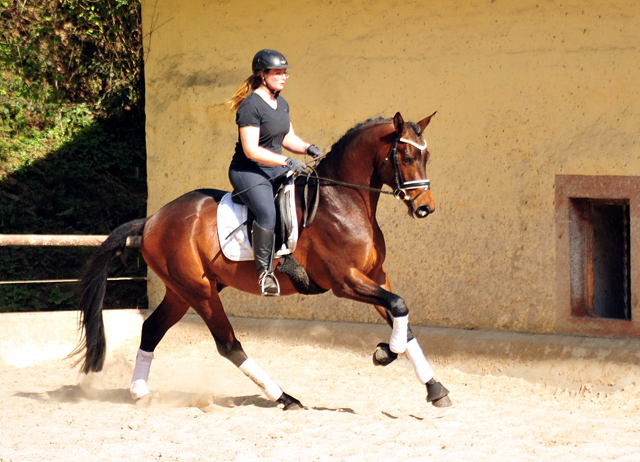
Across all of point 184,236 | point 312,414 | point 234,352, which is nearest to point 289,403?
point 312,414

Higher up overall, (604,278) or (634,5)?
(634,5)

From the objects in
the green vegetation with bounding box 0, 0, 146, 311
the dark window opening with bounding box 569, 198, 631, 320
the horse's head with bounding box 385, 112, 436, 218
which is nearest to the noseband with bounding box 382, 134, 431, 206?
the horse's head with bounding box 385, 112, 436, 218

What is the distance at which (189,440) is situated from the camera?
4973 millimetres

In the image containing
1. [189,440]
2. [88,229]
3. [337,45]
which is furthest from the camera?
[88,229]

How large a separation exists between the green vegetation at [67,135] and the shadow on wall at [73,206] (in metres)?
0.01

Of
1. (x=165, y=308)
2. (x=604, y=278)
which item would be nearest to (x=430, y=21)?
(x=604, y=278)

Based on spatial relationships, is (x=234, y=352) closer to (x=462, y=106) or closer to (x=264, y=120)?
(x=264, y=120)

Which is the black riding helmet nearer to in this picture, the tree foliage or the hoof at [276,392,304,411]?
the hoof at [276,392,304,411]

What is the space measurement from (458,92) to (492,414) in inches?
114

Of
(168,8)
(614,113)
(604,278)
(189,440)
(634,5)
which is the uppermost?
(168,8)

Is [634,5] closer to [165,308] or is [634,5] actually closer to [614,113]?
[614,113]

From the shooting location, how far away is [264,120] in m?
5.58

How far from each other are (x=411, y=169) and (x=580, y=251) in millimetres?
2137

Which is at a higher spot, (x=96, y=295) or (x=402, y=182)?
(x=402, y=182)
